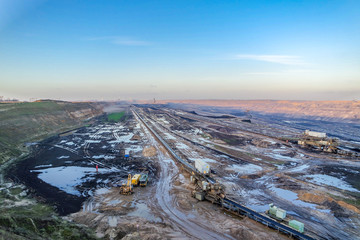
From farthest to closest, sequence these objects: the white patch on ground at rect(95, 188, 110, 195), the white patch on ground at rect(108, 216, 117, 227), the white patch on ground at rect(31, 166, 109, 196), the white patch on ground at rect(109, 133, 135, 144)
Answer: the white patch on ground at rect(109, 133, 135, 144) → the white patch on ground at rect(31, 166, 109, 196) → the white patch on ground at rect(95, 188, 110, 195) → the white patch on ground at rect(108, 216, 117, 227)

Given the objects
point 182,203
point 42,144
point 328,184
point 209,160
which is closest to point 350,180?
point 328,184

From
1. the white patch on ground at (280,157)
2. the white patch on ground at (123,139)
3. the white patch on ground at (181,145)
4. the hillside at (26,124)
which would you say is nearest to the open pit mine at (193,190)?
the white patch on ground at (280,157)

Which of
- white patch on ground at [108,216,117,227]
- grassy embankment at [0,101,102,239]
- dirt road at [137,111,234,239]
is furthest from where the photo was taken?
white patch on ground at [108,216,117,227]

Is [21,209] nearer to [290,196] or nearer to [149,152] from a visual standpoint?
[149,152]

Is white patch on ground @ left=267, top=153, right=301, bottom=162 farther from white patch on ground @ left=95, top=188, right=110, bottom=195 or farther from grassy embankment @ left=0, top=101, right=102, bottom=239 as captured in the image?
grassy embankment @ left=0, top=101, right=102, bottom=239

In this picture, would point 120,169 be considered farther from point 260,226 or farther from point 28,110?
point 28,110

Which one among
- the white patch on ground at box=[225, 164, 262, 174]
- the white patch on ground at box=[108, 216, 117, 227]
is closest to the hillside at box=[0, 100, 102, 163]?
the white patch on ground at box=[108, 216, 117, 227]
